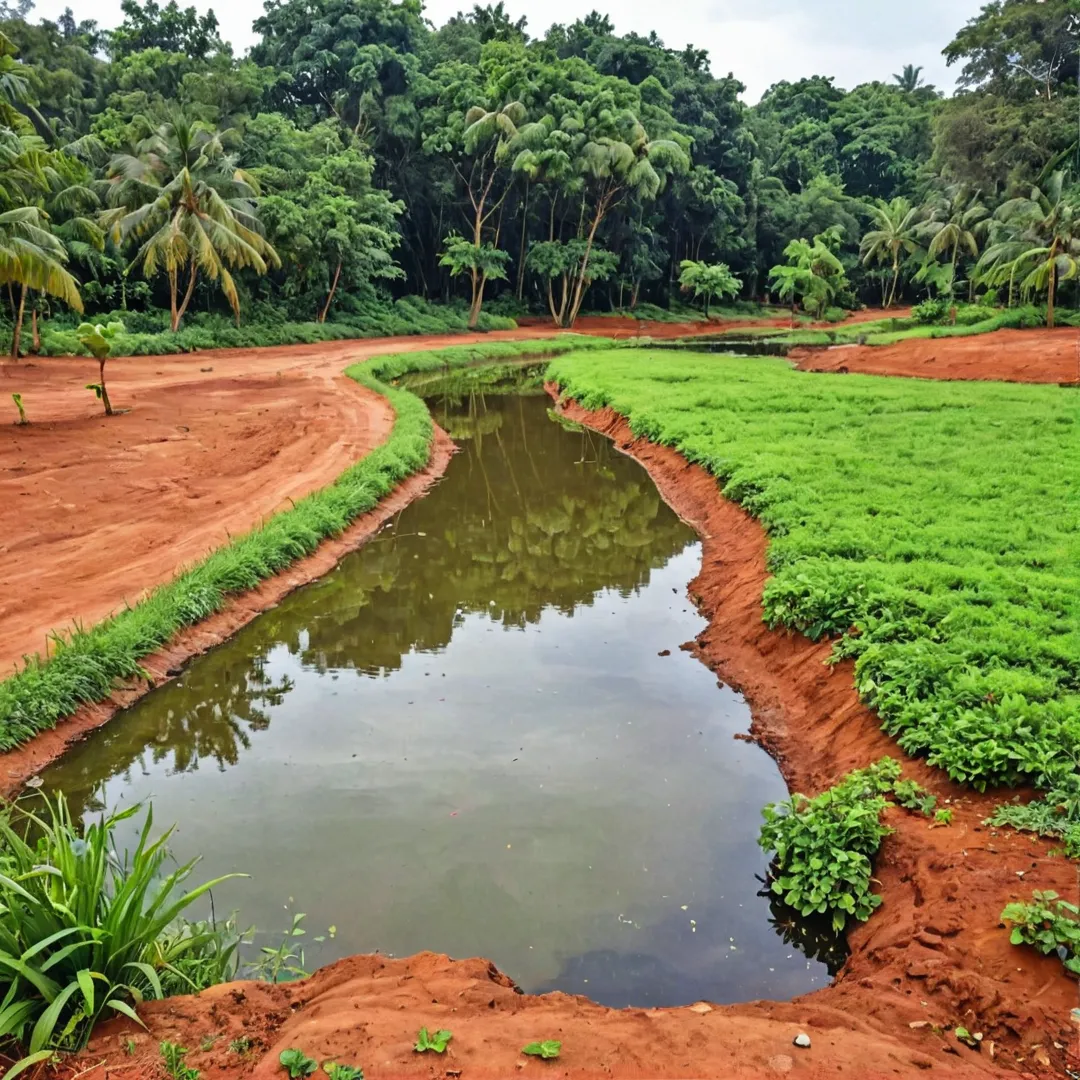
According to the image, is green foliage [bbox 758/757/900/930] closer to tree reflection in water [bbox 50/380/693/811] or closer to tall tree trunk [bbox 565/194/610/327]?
tree reflection in water [bbox 50/380/693/811]

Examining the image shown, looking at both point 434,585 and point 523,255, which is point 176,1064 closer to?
point 434,585

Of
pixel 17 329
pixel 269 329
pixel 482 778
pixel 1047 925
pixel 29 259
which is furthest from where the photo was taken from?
pixel 269 329

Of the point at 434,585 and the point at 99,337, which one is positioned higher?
the point at 99,337

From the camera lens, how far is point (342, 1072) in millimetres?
3264

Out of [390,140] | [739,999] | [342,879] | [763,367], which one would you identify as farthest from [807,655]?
[390,140]

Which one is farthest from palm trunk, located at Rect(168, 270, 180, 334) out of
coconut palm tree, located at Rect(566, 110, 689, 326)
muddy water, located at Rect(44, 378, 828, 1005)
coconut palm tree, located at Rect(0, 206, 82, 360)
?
muddy water, located at Rect(44, 378, 828, 1005)

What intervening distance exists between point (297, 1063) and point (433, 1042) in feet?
1.76

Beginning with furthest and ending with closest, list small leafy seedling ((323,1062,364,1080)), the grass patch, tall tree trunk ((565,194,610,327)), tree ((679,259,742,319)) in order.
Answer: tree ((679,259,742,319))
tall tree trunk ((565,194,610,327))
the grass patch
small leafy seedling ((323,1062,364,1080))

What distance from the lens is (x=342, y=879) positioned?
5574 mm

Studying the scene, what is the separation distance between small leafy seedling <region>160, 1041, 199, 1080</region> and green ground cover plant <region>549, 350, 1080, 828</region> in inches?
187

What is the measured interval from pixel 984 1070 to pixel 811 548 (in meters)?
6.50

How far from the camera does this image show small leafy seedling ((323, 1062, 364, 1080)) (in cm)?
323

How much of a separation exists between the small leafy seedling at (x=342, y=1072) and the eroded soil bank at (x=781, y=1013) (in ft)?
0.30

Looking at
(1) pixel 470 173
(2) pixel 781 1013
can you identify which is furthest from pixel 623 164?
(2) pixel 781 1013
